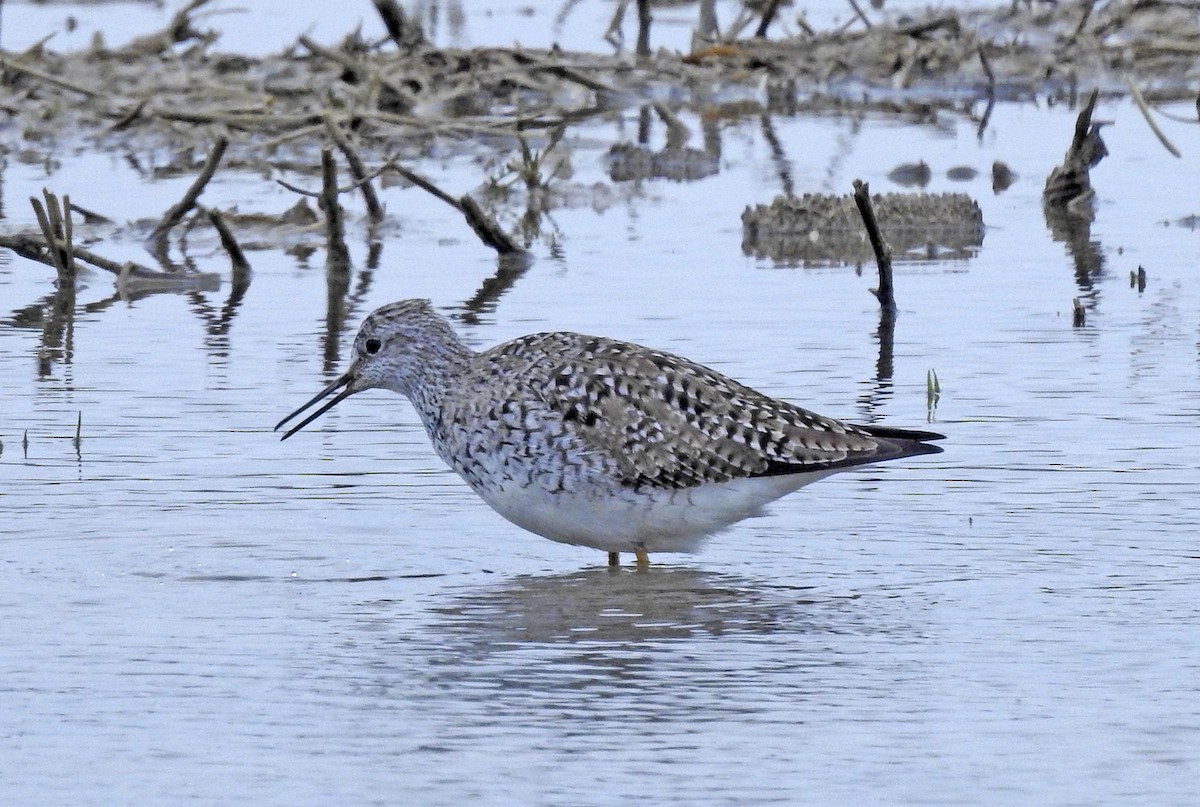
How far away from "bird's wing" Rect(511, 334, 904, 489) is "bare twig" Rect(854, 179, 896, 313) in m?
3.30

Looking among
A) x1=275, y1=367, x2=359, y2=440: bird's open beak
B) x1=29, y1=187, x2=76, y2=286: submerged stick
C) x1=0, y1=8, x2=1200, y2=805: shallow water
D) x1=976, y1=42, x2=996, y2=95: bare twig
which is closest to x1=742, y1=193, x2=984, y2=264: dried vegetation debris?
x1=0, y1=8, x2=1200, y2=805: shallow water

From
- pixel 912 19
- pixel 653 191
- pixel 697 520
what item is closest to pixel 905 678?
pixel 697 520

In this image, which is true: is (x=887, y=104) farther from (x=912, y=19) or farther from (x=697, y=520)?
(x=697, y=520)

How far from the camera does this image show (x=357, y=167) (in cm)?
1403

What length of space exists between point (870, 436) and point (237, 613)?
2431 millimetres

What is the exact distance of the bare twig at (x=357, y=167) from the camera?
1379 centimetres

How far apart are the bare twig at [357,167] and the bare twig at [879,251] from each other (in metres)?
3.54

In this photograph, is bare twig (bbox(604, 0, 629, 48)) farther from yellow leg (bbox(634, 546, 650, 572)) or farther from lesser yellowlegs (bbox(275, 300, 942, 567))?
yellow leg (bbox(634, 546, 650, 572))

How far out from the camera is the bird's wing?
8195 mm

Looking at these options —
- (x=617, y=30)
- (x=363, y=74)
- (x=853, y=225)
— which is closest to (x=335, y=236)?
(x=853, y=225)

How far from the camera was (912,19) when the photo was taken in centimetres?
2255

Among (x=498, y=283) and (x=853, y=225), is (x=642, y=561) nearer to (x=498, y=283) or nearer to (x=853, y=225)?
(x=498, y=283)

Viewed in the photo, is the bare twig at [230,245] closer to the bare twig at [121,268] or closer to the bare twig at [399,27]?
the bare twig at [121,268]

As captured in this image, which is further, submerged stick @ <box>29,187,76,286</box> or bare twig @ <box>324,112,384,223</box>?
bare twig @ <box>324,112,384,223</box>
